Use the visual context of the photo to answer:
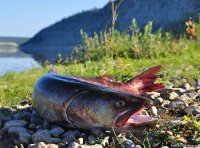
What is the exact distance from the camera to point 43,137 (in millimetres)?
4273

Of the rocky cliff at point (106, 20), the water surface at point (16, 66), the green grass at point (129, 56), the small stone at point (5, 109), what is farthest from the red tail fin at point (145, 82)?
the rocky cliff at point (106, 20)

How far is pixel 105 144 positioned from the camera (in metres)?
4.09

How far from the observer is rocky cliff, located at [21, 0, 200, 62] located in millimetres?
64438

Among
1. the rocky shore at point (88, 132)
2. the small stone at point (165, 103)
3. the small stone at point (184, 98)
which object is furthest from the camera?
the small stone at point (184, 98)

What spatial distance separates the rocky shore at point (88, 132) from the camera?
4.04 meters

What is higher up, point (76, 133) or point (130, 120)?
point (130, 120)

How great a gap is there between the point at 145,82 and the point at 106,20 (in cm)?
7939

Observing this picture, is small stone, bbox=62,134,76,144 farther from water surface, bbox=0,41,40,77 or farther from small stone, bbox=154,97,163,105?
water surface, bbox=0,41,40,77

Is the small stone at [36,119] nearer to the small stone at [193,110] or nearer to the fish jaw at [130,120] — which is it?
the fish jaw at [130,120]

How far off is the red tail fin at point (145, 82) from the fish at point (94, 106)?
2.45 feet

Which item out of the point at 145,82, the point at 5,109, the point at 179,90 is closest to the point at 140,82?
the point at 145,82

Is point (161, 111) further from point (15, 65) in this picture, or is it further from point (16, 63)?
point (16, 63)

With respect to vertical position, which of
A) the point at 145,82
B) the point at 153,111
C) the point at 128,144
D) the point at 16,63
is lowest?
the point at 16,63

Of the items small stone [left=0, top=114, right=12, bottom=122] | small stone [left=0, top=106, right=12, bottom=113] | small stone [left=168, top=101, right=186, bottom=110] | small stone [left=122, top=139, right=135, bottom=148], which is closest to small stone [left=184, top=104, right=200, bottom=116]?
small stone [left=168, top=101, right=186, bottom=110]
